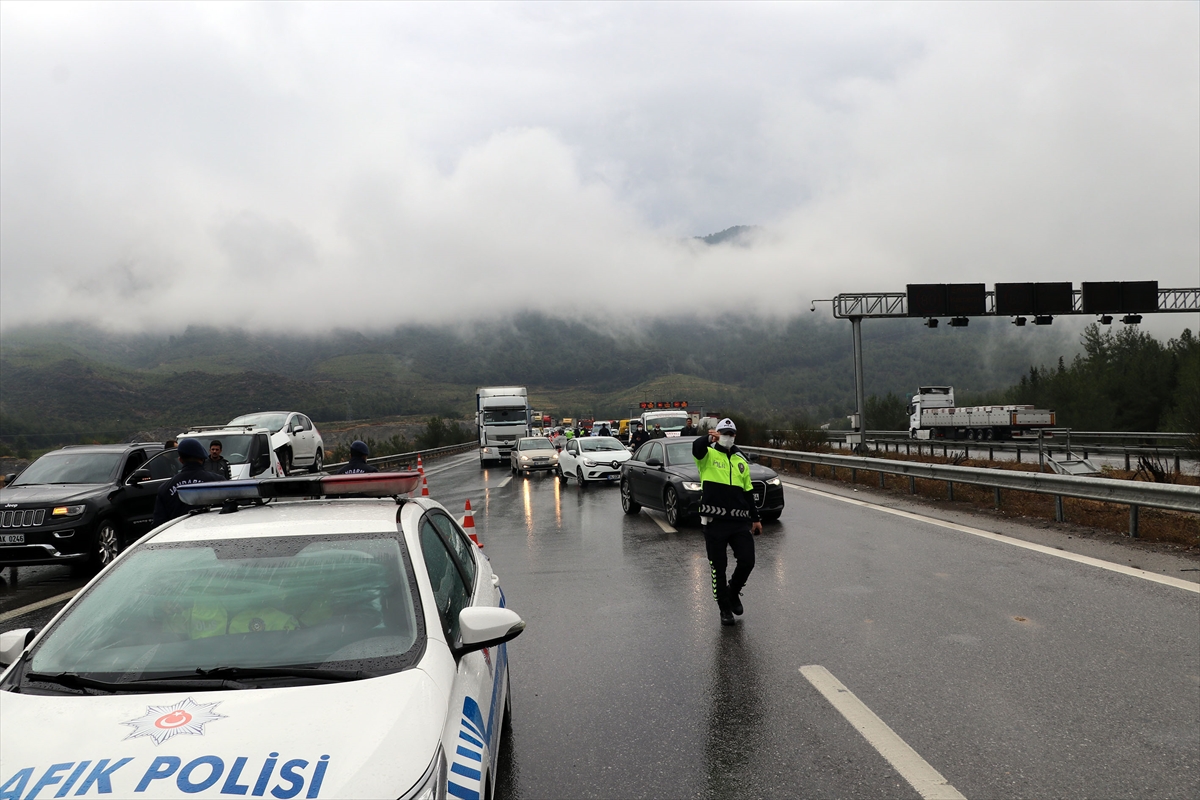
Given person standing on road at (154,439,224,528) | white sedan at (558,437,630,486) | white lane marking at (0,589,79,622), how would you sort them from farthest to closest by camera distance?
white sedan at (558,437,630,486) < white lane marking at (0,589,79,622) < person standing on road at (154,439,224,528)

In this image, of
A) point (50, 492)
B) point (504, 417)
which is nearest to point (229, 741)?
point (50, 492)

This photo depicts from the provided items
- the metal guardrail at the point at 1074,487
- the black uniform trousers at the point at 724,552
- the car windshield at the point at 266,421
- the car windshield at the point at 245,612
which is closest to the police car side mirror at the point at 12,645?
the car windshield at the point at 245,612

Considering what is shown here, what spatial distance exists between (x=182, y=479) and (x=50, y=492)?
490cm

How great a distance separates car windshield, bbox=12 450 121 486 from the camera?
11.8 metres

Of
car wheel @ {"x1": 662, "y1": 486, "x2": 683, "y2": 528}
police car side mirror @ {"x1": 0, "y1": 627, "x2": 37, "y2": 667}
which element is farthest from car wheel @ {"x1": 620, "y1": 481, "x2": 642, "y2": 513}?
police car side mirror @ {"x1": 0, "y1": 627, "x2": 37, "y2": 667}

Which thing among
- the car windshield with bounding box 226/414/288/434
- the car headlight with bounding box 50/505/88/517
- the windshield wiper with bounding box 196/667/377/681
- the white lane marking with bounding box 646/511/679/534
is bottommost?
the white lane marking with bounding box 646/511/679/534

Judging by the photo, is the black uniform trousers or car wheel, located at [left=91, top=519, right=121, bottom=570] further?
car wheel, located at [left=91, top=519, right=121, bottom=570]

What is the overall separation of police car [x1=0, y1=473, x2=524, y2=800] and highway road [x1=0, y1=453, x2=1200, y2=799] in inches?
45.3

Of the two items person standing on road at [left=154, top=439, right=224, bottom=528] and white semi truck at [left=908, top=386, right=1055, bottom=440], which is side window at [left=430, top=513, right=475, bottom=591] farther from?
white semi truck at [left=908, top=386, right=1055, bottom=440]

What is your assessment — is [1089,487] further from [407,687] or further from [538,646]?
[407,687]

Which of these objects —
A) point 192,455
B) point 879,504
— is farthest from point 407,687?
point 879,504

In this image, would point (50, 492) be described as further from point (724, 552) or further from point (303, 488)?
point (303, 488)

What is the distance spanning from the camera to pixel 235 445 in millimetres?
16578

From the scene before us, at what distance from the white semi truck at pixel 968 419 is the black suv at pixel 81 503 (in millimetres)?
46014
